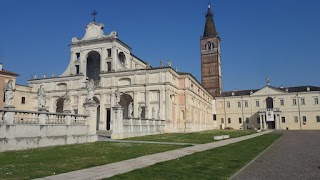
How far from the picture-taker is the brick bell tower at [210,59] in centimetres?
9331

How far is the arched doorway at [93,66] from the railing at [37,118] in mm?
36966

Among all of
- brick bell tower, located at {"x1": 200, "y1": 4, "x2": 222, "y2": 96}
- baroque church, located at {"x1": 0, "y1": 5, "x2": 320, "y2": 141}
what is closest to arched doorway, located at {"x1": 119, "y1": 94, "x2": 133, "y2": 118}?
baroque church, located at {"x1": 0, "y1": 5, "x2": 320, "y2": 141}

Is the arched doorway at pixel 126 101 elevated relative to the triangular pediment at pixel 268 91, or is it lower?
lower

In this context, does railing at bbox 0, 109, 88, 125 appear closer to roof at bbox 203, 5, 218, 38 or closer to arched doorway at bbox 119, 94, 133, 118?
arched doorway at bbox 119, 94, 133, 118

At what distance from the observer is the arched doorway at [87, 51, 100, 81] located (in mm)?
57456

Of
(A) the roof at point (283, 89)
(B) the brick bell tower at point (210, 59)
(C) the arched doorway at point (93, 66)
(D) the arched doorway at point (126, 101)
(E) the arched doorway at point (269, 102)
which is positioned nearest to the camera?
(D) the arched doorway at point (126, 101)

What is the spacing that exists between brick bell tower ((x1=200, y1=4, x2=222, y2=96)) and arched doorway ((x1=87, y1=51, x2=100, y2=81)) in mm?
46718

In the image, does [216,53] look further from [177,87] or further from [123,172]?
[123,172]

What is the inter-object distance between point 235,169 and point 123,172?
358cm

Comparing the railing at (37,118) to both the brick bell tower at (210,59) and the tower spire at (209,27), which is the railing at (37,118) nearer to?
the brick bell tower at (210,59)

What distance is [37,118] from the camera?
17.1 metres

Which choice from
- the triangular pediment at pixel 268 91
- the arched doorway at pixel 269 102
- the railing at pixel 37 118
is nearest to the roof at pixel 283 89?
the triangular pediment at pixel 268 91

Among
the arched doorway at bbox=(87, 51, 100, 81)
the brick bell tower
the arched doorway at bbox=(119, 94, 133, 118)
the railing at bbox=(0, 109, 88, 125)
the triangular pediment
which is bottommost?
the railing at bbox=(0, 109, 88, 125)

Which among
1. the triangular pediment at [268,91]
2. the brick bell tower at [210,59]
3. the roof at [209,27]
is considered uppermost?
the roof at [209,27]
